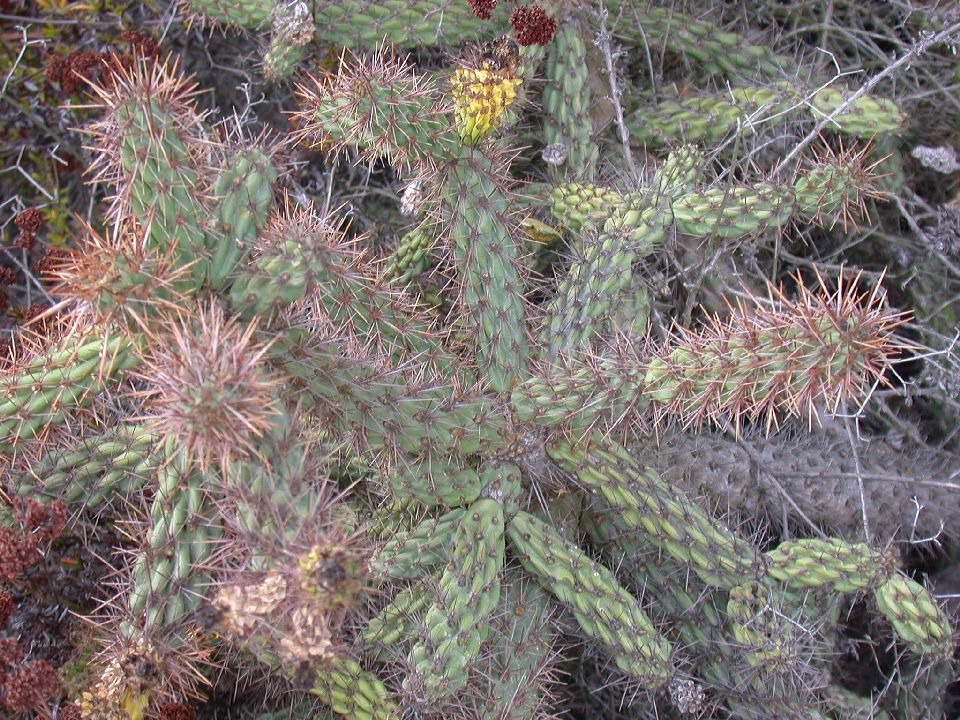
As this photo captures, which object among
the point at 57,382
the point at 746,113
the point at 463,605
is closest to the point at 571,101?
the point at 746,113

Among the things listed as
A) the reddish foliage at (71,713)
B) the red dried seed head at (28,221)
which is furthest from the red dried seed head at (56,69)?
the reddish foliage at (71,713)

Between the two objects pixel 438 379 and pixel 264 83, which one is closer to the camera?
pixel 438 379

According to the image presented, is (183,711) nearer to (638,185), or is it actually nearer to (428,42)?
(638,185)

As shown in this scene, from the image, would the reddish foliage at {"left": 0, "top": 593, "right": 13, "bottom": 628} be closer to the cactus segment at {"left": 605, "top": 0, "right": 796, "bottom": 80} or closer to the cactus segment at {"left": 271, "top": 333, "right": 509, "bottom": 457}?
the cactus segment at {"left": 271, "top": 333, "right": 509, "bottom": 457}

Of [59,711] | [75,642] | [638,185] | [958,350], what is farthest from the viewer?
[958,350]

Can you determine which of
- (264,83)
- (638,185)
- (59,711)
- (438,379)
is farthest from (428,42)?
(59,711)

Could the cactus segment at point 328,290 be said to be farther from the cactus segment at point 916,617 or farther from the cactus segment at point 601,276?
the cactus segment at point 916,617

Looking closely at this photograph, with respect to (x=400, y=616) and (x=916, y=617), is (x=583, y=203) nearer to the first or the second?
(x=400, y=616)

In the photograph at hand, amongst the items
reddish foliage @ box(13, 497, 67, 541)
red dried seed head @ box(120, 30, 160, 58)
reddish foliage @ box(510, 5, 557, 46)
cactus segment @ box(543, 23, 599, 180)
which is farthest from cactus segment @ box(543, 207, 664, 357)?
red dried seed head @ box(120, 30, 160, 58)
